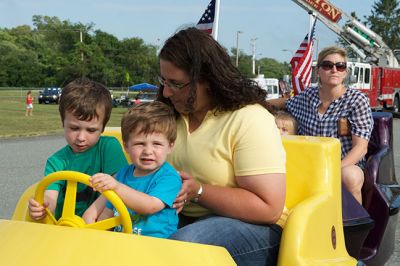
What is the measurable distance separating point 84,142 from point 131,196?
0.60 m

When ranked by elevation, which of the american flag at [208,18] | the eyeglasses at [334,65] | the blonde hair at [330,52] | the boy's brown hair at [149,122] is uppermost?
the american flag at [208,18]

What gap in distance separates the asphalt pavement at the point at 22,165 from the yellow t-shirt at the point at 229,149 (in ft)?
7.43

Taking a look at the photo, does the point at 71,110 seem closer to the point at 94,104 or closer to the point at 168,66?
the point at 94,104

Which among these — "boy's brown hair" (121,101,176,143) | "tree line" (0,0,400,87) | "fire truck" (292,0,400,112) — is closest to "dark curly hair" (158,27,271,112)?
"boy's brown hair" (121,101,176,143)

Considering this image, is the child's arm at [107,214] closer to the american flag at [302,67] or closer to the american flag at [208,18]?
the american flag at [208,18]

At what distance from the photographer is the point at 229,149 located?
7.77 feet

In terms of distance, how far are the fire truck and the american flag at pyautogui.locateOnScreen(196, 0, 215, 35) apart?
15.5m

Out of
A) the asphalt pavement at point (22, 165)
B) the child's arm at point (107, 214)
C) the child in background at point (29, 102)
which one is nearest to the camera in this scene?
the child's arm at point (107, 214)

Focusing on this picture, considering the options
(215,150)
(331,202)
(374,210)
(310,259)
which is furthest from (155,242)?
(374,210)

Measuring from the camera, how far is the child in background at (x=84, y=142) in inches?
97.9

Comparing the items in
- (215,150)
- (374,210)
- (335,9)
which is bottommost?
(374,210)

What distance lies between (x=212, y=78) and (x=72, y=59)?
54.7 m

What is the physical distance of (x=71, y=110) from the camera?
248 cm

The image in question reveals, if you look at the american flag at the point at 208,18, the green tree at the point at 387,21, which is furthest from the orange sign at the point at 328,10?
the green tree at the point at 387,21
